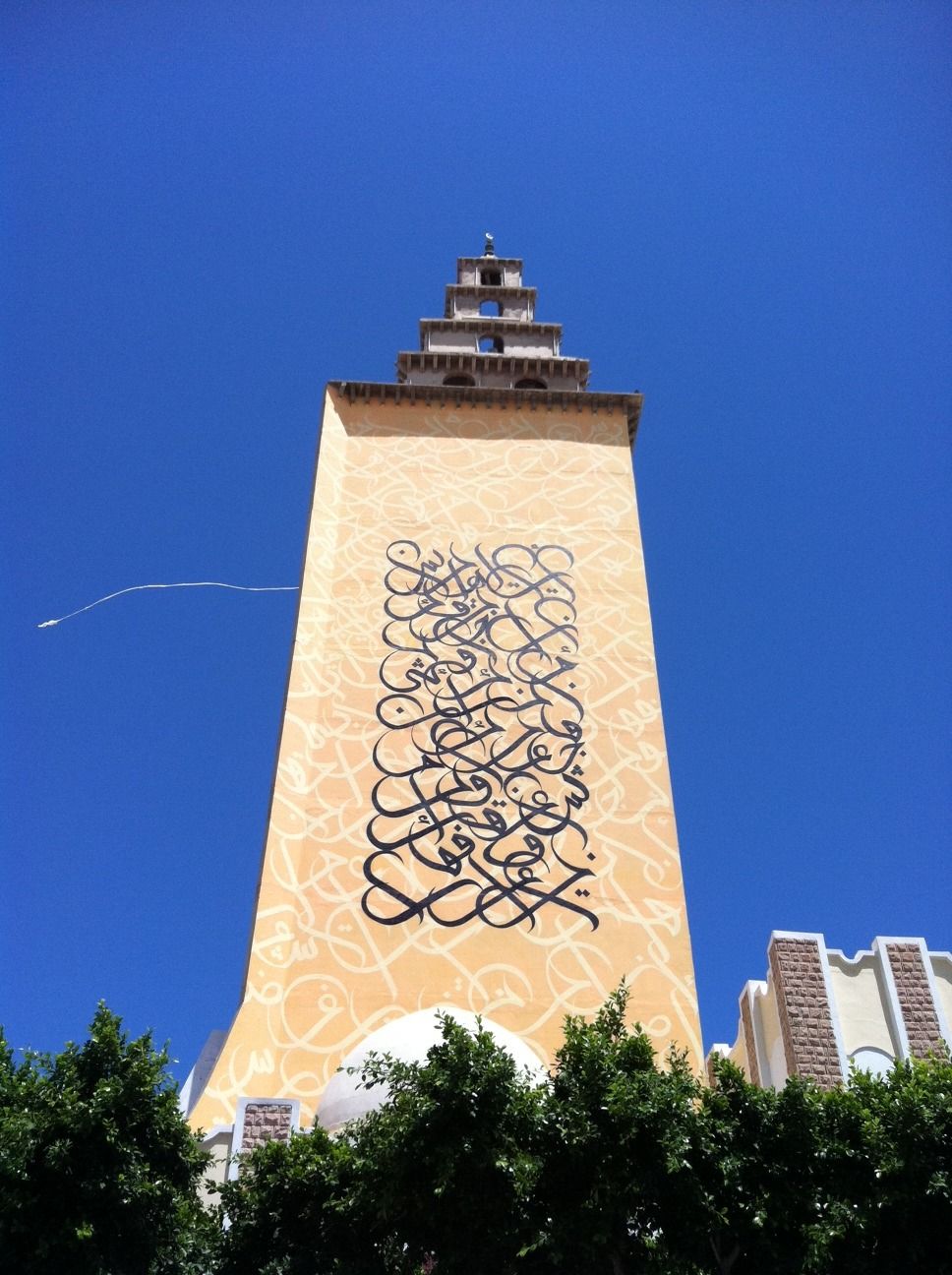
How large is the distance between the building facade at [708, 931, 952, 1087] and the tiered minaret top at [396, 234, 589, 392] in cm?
1026

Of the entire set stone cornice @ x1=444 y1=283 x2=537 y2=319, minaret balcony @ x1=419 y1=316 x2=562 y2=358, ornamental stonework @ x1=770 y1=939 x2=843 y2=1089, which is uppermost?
stone cornice @ x1=444 y1=283 x2=537 y2=319

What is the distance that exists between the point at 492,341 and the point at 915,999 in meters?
13.5

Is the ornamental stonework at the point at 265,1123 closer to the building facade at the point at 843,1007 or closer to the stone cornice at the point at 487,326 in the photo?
the building facade at the point at 843,1007

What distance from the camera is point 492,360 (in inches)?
773

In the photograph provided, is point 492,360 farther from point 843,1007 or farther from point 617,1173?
point 617,1173

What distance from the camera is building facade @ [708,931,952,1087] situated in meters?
11.2

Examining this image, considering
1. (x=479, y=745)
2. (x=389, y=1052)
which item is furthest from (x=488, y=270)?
(x=389, y=1052)

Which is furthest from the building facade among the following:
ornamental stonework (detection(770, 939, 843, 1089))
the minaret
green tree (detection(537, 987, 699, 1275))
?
green tree (detection(537, 987, 699, 1275))

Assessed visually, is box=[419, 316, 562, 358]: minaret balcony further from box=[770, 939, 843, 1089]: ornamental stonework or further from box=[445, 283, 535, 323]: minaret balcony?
box=[770, 939, 843, 1089]: ornamental stonework

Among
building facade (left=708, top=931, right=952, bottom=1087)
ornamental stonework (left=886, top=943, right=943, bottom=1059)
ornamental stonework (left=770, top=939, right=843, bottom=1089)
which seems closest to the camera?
ornamental stonework (left=770, top=939, right=843, bottom=1089)

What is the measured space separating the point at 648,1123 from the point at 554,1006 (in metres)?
4.67

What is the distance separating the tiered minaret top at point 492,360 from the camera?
60.1ft

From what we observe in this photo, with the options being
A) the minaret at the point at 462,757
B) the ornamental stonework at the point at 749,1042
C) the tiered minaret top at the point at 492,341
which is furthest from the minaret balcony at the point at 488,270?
the ornamental stonework at the point at 749,1042

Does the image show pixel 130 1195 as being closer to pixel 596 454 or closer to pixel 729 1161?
pixel 729 1161
